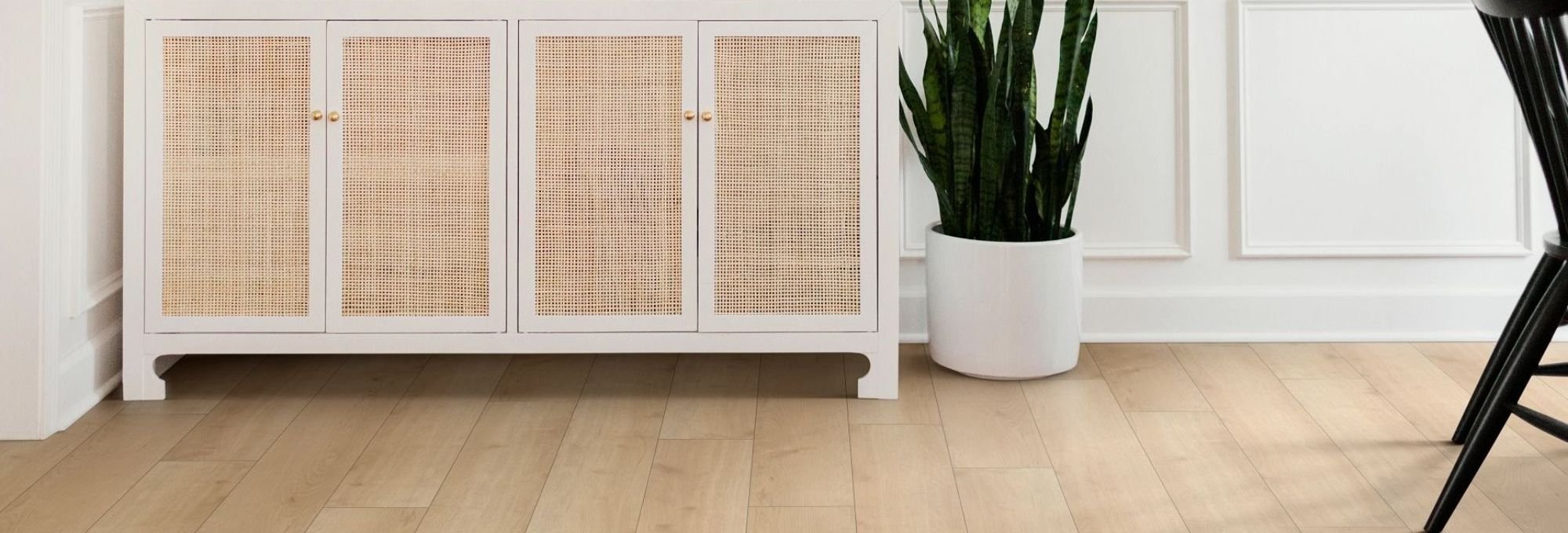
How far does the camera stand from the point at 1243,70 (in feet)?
10.00

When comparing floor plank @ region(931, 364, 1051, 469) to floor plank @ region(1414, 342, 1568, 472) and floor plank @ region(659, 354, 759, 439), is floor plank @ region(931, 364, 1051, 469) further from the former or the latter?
floor plank @ region(1414, 342, 1568, 472)

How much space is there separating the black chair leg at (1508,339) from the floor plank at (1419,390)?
5 cm

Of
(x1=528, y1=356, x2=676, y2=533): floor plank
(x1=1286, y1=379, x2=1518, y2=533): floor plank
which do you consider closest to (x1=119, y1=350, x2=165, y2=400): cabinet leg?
(x1=528, y1=356, x2=676, y2=533): floor plank

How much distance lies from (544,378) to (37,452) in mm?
881

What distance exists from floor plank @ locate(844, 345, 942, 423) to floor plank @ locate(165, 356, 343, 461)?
979mm

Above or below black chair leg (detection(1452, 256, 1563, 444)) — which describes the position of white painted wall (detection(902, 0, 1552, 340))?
above

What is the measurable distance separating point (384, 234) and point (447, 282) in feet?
0.45

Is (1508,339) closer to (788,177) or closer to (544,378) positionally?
(788,177)

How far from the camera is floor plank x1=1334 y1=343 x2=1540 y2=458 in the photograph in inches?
92.4

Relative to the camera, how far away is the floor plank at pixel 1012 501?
199 cm

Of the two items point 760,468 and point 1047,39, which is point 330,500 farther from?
point 1047,39

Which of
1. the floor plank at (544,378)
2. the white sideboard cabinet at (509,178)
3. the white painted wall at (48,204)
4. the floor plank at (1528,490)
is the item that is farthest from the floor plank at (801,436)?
the white painted wall at (48,204)

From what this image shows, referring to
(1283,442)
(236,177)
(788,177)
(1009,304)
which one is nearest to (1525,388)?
(1283,442)

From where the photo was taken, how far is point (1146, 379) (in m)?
2.81
